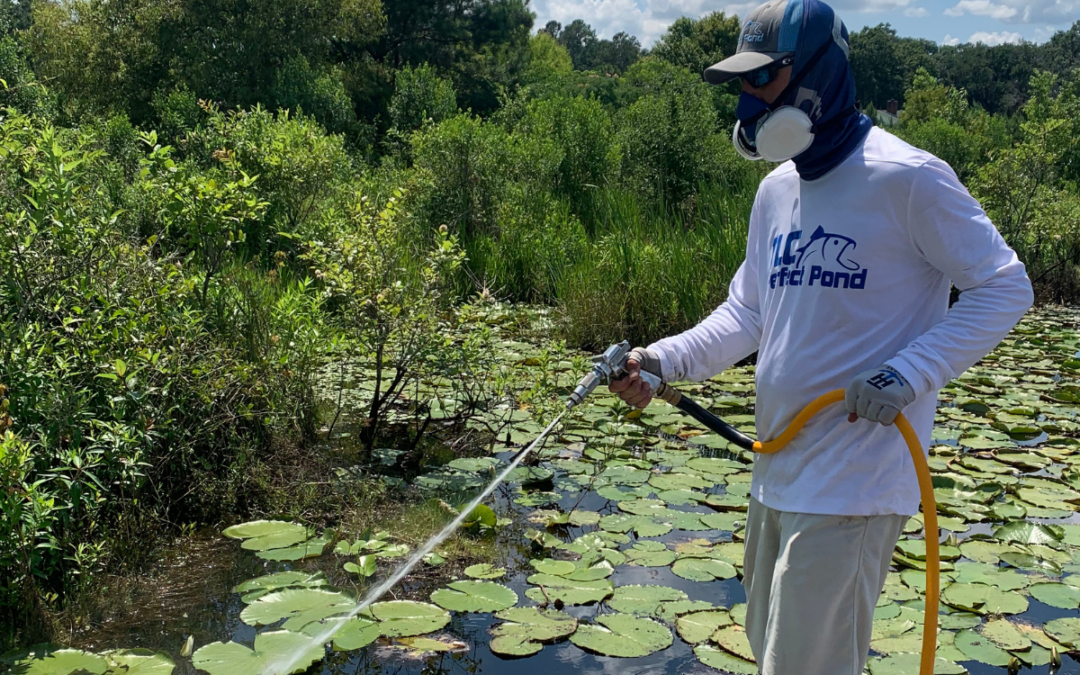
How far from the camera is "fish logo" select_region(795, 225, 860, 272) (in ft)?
5.94

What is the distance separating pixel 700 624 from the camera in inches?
123

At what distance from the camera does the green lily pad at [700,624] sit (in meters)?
3.06

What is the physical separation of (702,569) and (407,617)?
3.92 feet

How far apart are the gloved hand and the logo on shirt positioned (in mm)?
370

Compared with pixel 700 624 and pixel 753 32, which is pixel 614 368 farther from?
pixel 700 624

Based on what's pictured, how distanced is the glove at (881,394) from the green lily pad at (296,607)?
2.12 metres

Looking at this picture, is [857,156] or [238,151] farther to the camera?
[238,151]

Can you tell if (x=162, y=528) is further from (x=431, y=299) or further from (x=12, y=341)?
(x=431, y=299)

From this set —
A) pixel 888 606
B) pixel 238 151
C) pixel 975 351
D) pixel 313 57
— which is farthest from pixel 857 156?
pixel 313 57

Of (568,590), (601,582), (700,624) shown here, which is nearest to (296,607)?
(568,590)

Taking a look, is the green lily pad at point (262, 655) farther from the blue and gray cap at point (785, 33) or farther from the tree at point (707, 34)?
the tree at point (707, 34)

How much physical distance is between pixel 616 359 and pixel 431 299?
8.31 feet

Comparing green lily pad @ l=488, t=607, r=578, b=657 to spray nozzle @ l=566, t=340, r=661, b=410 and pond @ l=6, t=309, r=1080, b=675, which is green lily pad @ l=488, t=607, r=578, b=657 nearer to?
pond @ l=6, t=309, r=1080, b=675

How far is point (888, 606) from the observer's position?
3227 millimetres
